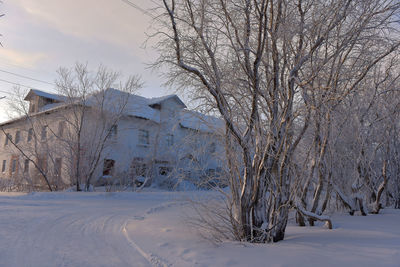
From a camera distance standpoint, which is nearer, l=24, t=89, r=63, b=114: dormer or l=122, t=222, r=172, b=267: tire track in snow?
l=122, t=222, r=172, b=267: tire track in snow

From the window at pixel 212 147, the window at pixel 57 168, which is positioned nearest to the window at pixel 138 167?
the window at pixel 57 168

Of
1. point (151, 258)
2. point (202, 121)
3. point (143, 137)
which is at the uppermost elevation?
point (143, 137)

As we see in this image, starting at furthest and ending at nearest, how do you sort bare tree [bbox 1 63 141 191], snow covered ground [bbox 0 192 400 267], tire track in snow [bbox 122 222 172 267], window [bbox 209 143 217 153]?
bare tree [bbox 1 63 141 191], window [bbox 209 143 217 153], tire track in snow [bbox 122 222 172 267], snow covered ground [bbox 0 192 400 267]

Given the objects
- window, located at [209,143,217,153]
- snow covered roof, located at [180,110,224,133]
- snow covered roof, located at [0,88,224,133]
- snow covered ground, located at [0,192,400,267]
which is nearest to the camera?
snow covered ground, located at [0,192,400,267]

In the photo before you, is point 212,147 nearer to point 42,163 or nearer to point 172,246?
point 172,246

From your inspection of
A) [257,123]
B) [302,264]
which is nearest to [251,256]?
[302,264]

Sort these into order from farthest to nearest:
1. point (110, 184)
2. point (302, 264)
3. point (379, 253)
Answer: point (110, 184) < point (379, 253) < point (302, 264)

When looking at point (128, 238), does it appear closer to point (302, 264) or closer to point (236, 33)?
point (302, 264)

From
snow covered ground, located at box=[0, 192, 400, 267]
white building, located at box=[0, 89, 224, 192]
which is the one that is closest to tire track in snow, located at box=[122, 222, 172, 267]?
snow covered ground, located at box=[0, 192, 400, 267]

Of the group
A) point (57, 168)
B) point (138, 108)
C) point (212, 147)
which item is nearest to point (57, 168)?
point (57, 168)

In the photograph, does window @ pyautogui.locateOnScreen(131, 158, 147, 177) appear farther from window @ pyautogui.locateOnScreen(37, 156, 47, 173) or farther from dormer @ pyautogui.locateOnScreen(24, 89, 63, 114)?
dormer @ pyautogui.locateOnScreen(24, 89, 63, 114)

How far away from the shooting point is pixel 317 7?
6238 mm

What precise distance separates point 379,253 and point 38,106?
25718 millimetres

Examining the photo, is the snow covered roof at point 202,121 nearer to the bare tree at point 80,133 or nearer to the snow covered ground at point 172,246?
the snow covered ground at point 172,246
